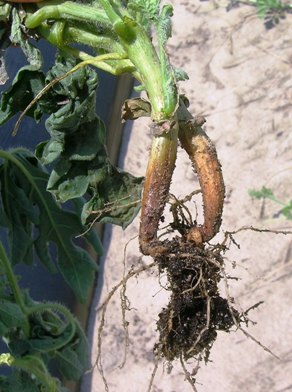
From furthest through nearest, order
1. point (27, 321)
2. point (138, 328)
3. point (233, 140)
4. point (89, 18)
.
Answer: point (233, 140) < point (138, 328) < point (27, 321) < point (89, 18)

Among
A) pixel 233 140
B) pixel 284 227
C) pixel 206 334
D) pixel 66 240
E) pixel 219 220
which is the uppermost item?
pixel 233 140

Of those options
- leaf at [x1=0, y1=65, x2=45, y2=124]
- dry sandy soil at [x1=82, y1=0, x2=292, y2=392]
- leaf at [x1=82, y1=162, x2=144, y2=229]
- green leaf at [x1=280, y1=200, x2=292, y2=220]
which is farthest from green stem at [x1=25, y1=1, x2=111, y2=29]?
green leaf at [x1=280, y1=200, x2=292, y2=220]

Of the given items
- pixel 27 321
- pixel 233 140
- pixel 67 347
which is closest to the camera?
pixel 27 321

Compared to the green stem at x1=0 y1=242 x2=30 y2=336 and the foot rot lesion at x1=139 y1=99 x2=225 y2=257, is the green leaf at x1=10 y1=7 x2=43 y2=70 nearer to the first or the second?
the foot rot lesion at x1=139 y1=99 x2=225 y2=257

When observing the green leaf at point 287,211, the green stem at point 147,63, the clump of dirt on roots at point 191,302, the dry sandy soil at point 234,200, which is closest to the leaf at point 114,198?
the clump of dirt on roots at point 191,302

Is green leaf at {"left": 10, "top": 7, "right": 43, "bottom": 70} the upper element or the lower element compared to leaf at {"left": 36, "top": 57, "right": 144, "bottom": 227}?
upper

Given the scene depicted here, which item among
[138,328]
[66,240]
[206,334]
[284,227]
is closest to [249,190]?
[284,227]

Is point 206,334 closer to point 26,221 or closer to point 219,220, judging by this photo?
point 219,220
